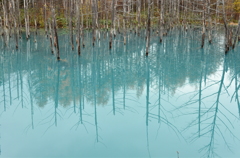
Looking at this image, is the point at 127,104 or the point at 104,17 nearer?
the point at 127,104

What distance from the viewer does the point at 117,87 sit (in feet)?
25.0

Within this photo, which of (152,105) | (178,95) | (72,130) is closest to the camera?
(72,130)

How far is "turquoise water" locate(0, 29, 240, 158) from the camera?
4.30m

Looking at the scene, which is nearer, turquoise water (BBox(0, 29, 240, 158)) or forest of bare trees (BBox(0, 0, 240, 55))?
turquoise water (BBox(0, 29, 240, 158))

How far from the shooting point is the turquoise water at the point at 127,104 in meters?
4.30

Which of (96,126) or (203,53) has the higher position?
(203,53)

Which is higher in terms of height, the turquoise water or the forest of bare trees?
the forest of bare trees

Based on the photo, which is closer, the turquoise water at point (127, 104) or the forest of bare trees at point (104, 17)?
the turquoise water at point (127, 104)

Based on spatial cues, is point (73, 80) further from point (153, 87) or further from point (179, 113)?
point (179, 113)

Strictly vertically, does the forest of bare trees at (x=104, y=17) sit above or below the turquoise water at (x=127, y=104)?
above

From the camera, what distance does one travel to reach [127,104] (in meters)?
6.15

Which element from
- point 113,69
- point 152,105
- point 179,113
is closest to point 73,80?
point 113,69

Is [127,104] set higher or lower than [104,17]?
lower

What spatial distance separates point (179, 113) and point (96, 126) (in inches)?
74.6
